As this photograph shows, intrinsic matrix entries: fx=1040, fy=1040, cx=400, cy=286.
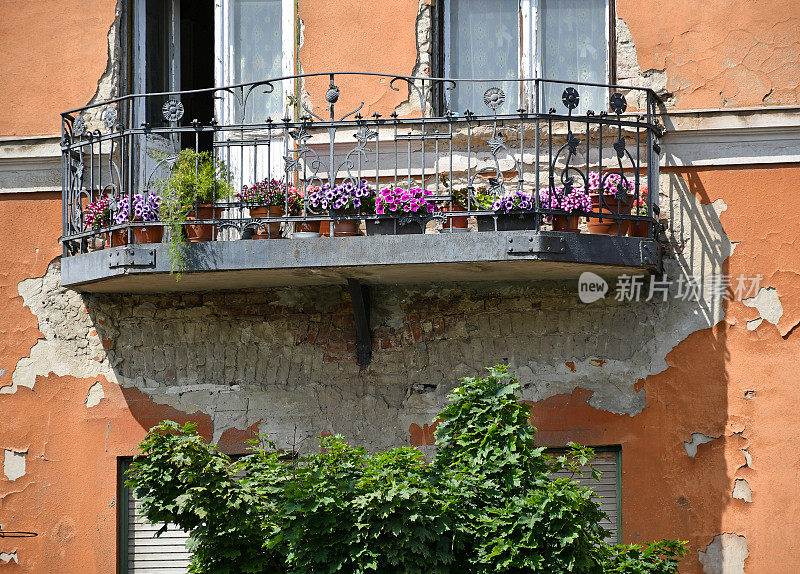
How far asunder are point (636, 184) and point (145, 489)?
3.44 m

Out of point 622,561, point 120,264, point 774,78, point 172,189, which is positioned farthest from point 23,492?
point 774,78

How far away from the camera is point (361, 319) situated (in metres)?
6.90

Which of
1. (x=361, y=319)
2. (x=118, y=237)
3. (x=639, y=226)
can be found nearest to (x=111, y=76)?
(x=118, y=237)

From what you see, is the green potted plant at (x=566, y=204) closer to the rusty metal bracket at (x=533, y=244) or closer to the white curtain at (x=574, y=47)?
the rusty metal bracket at (x=533, y=244)

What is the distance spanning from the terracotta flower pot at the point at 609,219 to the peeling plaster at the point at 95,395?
11.5 ft

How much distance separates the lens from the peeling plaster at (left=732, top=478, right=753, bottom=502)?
6.49m

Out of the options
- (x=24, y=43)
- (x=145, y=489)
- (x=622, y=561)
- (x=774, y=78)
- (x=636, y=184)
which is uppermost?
(x=24, y=43)

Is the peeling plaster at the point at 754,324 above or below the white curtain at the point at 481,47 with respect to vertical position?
below

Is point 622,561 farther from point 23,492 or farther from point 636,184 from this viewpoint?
point 23,492

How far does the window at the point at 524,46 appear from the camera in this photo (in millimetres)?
7191

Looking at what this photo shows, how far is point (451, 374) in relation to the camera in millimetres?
6922

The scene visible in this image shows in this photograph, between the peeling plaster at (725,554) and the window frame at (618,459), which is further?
the window frame at (618,459)

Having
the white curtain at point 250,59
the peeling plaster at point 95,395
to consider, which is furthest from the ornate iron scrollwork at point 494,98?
the peeling plaster at point 95,395

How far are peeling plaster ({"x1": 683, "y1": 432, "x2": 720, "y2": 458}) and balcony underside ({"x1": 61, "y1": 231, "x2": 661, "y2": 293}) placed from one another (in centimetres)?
110
